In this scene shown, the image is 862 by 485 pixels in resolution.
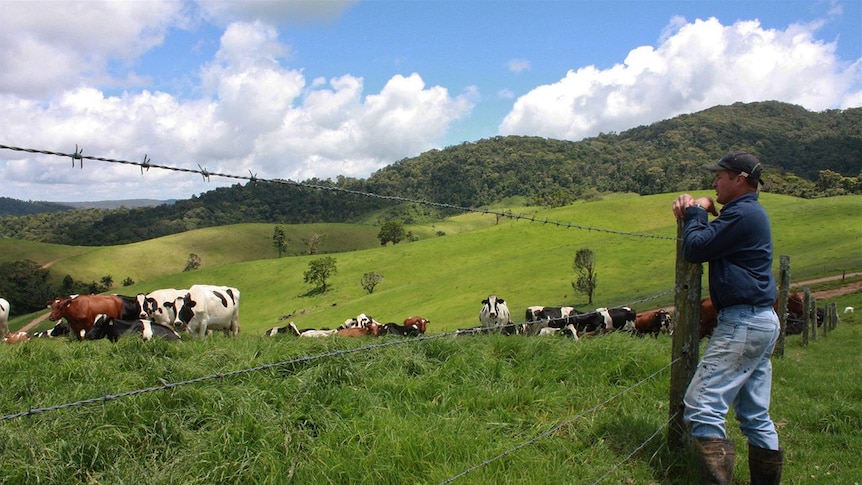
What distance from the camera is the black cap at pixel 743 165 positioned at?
411 cm

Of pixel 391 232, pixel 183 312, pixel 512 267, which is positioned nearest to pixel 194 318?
pixel 183 312

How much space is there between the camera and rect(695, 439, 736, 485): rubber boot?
3.88 meters

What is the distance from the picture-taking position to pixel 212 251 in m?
133

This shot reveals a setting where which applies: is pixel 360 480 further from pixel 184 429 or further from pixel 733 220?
pixel 733 220

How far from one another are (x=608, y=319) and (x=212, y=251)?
422ft

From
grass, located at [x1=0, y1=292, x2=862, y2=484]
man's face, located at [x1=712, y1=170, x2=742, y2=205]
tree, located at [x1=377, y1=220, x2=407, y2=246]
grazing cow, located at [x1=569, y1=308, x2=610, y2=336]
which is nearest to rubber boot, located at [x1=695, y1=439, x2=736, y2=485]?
grass, located at [x1=0, y1=292, x2=862, y2=484]

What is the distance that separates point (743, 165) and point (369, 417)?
143 inches

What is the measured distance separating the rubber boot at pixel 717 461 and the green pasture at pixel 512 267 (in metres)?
17.3

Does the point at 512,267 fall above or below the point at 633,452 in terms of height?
below

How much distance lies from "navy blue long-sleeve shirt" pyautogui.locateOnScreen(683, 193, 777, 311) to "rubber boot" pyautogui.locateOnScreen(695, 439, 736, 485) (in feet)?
3.20

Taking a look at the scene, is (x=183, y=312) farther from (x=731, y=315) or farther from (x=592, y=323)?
(x=731, y=315)

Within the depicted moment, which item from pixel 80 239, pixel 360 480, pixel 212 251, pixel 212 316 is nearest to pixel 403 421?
pixel 360 480

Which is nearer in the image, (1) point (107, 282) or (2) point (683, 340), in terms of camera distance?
(2) point (683, 340)

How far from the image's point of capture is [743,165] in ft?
13.5
